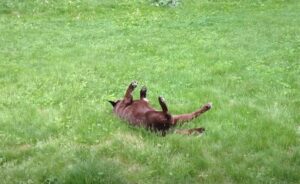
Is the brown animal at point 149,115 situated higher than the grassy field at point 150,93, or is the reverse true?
the brown animal at point 149,115

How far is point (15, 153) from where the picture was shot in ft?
21.2

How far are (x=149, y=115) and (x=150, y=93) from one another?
5.70ft

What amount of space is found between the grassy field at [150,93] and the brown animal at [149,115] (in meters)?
0.12

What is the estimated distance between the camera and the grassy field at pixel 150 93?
5.99m

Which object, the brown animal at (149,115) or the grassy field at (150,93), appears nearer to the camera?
the grassy field at (150,93)

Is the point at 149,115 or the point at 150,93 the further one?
the point at 150,93

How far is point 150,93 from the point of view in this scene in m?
8.84

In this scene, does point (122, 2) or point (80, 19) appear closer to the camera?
point (80, 19)

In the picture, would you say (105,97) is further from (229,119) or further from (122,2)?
(122,2)

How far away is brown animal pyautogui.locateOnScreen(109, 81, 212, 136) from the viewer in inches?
276

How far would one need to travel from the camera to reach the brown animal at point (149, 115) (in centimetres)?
700

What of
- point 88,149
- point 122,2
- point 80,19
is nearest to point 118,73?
point 88,149

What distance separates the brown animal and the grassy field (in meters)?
0.12

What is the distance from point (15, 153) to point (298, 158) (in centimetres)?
329
